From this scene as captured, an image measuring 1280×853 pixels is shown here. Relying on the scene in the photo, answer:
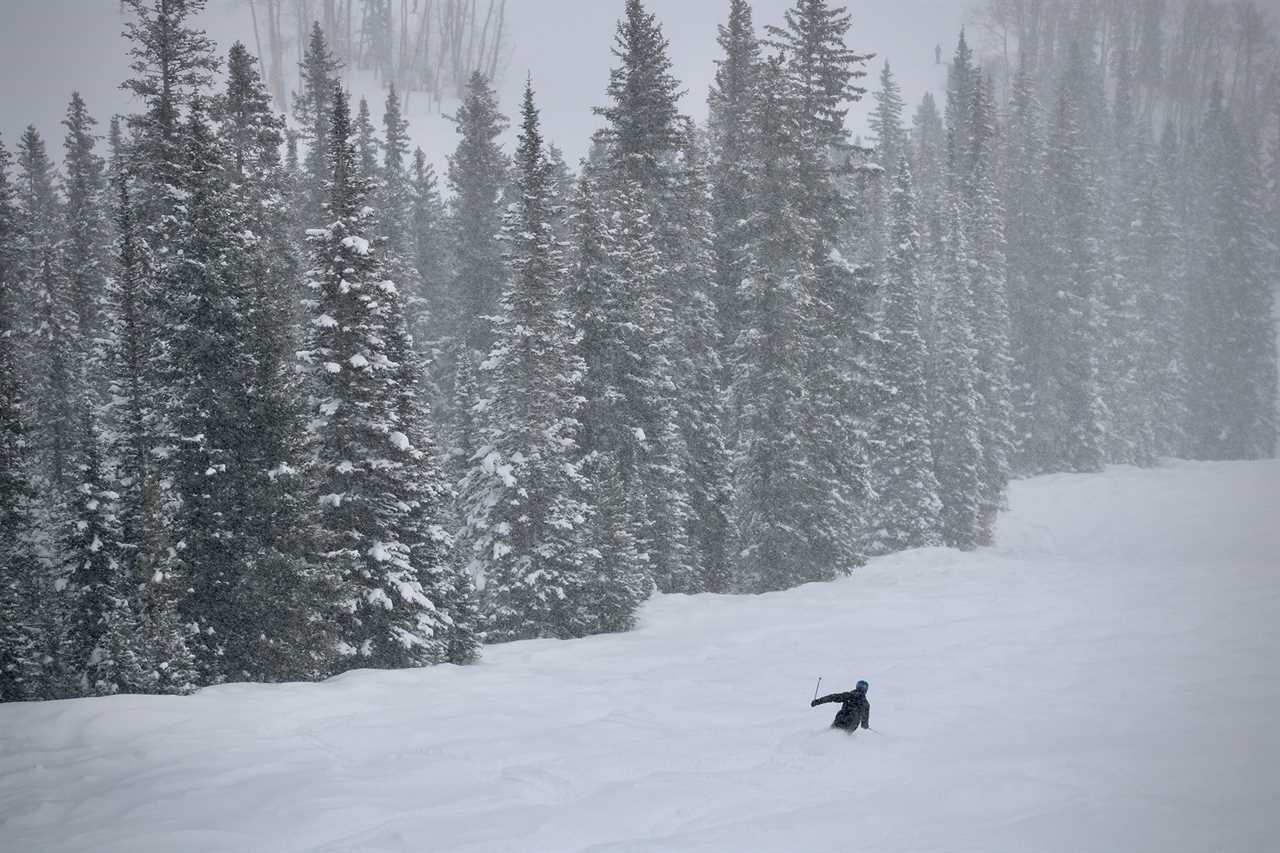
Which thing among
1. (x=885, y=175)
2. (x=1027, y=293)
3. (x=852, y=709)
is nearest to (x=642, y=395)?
(x=852, y=709)

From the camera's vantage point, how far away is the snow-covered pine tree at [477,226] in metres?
37.5

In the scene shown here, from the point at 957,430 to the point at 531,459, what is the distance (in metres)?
23.4

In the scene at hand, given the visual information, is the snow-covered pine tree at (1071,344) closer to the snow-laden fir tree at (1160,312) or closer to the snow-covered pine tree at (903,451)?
the snow-laden fir tree at (1160,312)

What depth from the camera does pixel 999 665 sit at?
43.9 ft

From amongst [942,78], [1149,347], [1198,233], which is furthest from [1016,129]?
[942,78]

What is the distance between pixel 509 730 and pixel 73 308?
35112 millimetres

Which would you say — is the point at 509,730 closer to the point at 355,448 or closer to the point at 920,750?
the point at 920,750

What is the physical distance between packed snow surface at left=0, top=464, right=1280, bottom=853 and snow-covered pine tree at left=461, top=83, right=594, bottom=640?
333 centimetres

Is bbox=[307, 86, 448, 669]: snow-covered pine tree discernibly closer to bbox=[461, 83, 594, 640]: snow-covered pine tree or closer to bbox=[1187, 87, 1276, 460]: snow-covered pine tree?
bbox=[461, 83, 594, 640]: snow-covered pine tree

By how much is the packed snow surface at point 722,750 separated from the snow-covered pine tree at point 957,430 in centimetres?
1912

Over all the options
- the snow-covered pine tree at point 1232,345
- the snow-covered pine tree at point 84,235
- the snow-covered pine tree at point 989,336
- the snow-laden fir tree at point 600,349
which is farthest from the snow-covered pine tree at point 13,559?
the snow-covered pine tree at point 1232,345

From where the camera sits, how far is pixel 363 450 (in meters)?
17.2

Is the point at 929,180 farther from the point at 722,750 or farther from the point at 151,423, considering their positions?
the point at 722,750

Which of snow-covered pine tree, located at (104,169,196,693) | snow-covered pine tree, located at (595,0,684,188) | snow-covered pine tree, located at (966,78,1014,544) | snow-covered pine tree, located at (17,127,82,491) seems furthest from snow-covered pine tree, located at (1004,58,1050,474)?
snow-covered pine tree, located at (17,127,82,491)
